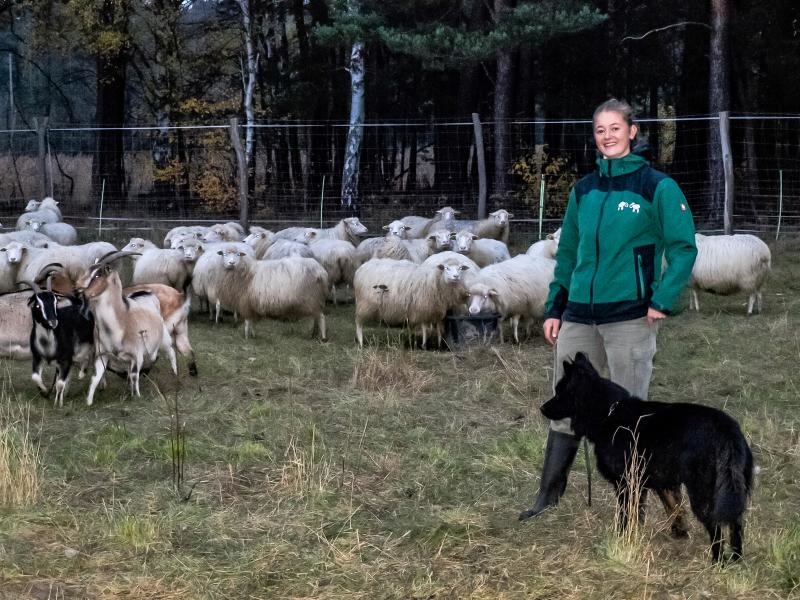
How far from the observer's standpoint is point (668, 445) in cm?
428

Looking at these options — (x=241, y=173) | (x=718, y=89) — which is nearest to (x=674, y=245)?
(x=241, y=173)

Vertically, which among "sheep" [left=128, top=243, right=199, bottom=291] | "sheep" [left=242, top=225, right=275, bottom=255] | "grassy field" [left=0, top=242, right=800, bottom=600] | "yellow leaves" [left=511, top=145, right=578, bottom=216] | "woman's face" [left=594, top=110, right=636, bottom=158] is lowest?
"grassy field" [left=0, top=242, right=800, bottom=600]

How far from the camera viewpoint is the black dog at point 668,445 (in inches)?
161

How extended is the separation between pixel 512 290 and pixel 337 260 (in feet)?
9.91

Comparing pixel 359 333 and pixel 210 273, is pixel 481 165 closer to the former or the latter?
pixel 210 273

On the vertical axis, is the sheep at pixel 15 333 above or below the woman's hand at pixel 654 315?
below

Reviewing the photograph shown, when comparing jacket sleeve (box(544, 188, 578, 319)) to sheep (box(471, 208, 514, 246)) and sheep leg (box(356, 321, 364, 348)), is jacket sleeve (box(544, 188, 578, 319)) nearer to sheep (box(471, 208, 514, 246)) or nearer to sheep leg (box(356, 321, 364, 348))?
sheep leg (box(356, 321, 364, 348))

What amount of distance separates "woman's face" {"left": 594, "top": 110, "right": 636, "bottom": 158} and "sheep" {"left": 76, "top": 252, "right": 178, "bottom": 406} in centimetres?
430

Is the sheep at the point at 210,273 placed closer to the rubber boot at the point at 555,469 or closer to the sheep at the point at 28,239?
the sheep at the point at 28,239

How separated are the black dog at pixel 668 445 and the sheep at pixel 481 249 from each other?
8.15 m

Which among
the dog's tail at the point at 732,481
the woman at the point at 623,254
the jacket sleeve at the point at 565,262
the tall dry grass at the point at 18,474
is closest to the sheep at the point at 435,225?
the tall dry grass at the point at 18,474

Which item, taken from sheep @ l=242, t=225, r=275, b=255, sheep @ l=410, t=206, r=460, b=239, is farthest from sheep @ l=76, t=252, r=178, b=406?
sheep @ l=410, t=206, r=460, b=239

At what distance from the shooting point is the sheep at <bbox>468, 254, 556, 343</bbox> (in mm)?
10336

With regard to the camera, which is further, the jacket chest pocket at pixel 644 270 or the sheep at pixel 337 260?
the sheep at pixel 337 260
